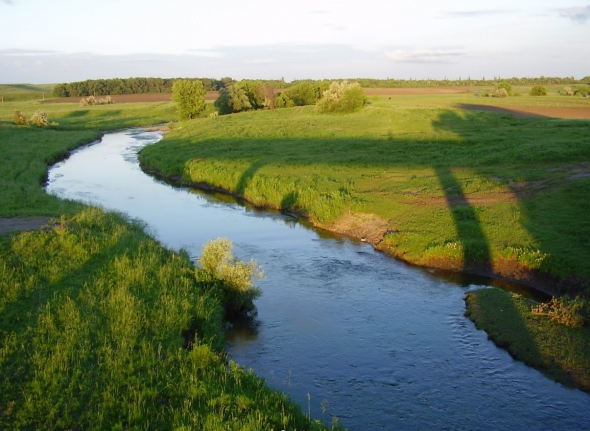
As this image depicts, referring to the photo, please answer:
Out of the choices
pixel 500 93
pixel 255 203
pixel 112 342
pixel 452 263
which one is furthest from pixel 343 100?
pixel 112 342

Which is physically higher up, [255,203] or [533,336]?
[255,203]

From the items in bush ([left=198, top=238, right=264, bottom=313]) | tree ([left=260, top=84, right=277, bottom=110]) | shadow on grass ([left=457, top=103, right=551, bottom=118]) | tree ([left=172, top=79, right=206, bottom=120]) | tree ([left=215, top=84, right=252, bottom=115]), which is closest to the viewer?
bush ([left=198, top=238, right=264, bottom=313])

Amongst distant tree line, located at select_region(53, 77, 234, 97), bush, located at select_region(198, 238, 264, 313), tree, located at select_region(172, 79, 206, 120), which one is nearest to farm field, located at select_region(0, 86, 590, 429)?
bush, located at select_region(198, 238, 264, 313)

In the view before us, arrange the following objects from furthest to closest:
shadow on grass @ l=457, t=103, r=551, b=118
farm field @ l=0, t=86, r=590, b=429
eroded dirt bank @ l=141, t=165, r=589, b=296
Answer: shadow on grass @ l=457, t=103, r=551, b=118 → eroded dirt bank @ l=141, t=165, r=589, b=296 → farm field @ l=0, t=86, r=590, b=429

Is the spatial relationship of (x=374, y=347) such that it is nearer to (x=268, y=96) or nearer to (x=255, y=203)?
(x=255, y=203)

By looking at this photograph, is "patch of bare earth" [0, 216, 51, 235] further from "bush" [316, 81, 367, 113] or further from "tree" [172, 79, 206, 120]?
"tree" [172, 79, 206, 120]

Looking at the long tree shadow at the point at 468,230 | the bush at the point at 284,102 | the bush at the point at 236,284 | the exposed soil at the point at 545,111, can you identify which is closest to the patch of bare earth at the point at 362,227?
the long tree shadow at the point at 468,230
